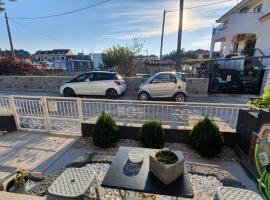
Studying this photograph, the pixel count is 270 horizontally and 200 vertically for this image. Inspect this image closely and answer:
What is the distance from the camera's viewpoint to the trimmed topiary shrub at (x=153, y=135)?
370cm

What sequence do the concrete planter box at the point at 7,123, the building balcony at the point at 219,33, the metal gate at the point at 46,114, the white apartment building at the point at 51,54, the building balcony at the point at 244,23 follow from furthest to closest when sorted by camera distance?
the white apartment building at the point at 51,54
the building balcony at the point at 219,33
the building balcony at the point at 244,23
the concrete planter box at the point at 7,123
the metal gate at the point at 46,114

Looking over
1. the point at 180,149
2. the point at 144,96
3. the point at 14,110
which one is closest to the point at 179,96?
the point at 144,96

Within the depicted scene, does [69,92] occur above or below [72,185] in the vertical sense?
below

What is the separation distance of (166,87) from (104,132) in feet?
15.7

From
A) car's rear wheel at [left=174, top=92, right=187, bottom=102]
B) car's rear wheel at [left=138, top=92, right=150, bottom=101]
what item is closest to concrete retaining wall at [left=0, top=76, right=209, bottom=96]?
car's rear wheel at [left=174, top=92, right=187, bottom=102]

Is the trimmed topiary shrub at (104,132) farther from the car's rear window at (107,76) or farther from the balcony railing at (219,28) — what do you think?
the balcony railing at (219,28)

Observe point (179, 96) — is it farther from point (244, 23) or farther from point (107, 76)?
point (244, 23)

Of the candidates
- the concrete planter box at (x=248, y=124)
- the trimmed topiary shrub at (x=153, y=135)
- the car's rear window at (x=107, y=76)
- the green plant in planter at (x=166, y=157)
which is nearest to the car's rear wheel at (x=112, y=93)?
the car's rear window at (x=107, y=76)

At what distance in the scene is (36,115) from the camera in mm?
4602

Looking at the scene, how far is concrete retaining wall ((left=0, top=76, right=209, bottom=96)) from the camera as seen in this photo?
9500 mm

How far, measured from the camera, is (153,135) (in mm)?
3693

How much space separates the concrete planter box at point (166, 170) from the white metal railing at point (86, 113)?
8.62 feet

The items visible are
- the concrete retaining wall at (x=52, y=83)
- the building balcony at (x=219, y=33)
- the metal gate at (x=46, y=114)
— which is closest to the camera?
the metal gate at (x=46, y=114)

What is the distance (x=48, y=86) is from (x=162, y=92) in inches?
303
